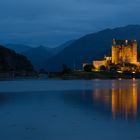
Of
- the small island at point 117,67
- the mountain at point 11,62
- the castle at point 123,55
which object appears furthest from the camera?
the mountain at point 11,62

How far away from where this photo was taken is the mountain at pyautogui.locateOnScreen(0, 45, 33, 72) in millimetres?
106375

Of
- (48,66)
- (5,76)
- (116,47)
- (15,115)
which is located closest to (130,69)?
(116,47)

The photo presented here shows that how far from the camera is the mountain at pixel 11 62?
4188 inches

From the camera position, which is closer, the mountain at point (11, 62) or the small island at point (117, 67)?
the small island at point (117, 67)

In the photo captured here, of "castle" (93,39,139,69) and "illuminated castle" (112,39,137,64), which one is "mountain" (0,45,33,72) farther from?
"illuminated castle" (112,39,137,64)

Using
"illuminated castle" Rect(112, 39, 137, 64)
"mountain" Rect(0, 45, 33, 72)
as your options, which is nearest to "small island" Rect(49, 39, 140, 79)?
"illuminated castle" Rect(112, 39, 137, 64)

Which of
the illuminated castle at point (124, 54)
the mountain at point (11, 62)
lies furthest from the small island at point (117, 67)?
the mountain at point (11, 62)

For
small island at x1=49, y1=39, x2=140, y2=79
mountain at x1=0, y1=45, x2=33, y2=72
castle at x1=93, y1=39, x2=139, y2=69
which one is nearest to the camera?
small island at x1=49, y1=39, x2=140, y2=79

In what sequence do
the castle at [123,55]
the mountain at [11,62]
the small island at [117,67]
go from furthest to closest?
the mountain at [11,62]
the castle at [123,55]
the small island at [117,67]

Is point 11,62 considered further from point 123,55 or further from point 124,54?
point 124,54

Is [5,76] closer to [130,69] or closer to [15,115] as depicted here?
[130,69]

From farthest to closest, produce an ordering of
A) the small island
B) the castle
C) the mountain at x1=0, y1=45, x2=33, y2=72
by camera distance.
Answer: the mountain at x1=0, y1=45, x2=33, y2=72 < the castle < the small island

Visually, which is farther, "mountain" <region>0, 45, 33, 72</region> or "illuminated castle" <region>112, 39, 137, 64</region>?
"mountain" <region>0, 45, 33, 72</region>

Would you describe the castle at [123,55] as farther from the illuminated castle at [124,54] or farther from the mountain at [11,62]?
the mountain at [11,62]
